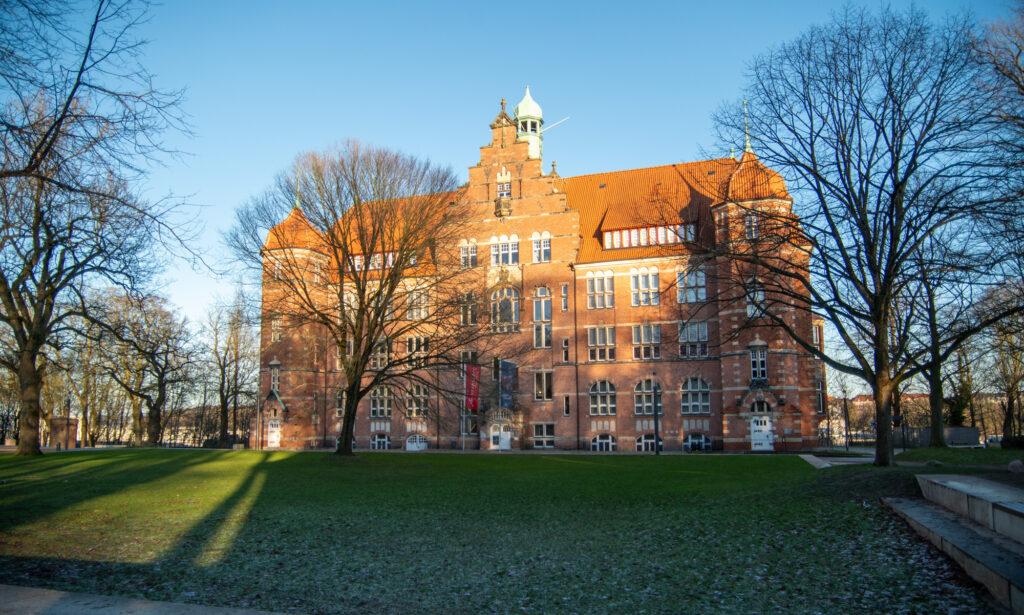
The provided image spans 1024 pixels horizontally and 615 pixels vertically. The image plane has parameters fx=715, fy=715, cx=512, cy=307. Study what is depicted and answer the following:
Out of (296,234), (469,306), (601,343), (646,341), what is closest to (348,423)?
(469,306)

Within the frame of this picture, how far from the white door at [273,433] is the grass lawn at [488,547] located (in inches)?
1445

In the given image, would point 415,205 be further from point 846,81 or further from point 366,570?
point 366,570

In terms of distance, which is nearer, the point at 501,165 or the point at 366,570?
the point at 366,570

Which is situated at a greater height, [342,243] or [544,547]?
[342,243]

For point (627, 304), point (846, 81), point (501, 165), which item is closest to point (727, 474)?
point (846, 81)

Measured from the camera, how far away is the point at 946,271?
16.3 meters

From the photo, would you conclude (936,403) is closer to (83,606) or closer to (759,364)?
(759,364)

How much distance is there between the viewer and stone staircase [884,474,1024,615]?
599cm

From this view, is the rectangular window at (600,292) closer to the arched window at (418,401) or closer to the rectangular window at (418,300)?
the arched window at (418,401)

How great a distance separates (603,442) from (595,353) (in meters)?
5.97

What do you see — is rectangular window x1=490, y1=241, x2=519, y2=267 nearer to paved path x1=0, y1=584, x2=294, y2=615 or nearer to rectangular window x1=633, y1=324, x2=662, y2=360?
rectangular window x1=633, y1=324, x2=662, y2=360

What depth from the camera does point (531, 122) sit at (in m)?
60.1

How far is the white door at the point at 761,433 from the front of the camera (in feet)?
141

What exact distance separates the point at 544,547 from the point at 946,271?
12.4m
